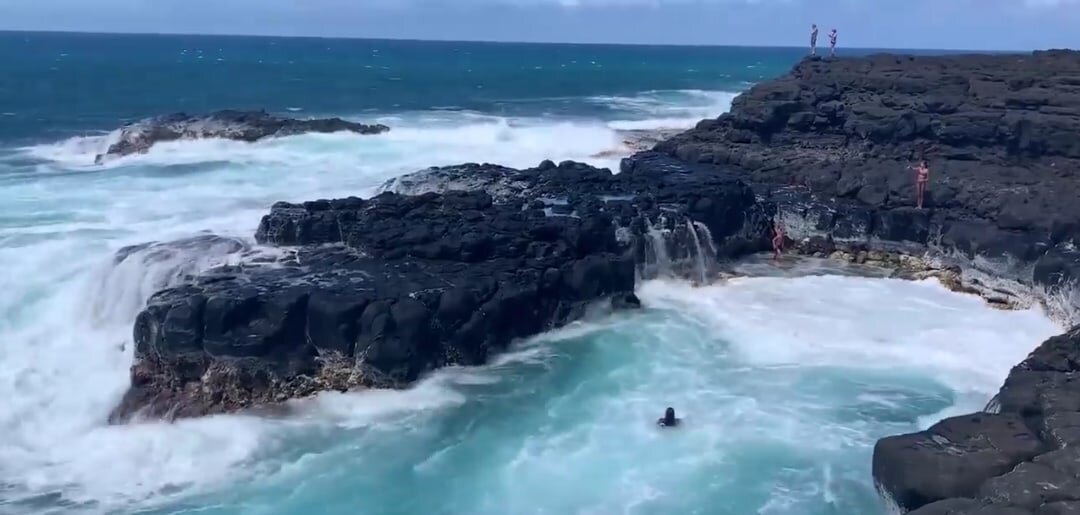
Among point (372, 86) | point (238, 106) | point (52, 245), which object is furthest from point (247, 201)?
point (372, 86)

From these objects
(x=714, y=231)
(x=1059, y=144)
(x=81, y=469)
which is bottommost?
(x=81, y=469)

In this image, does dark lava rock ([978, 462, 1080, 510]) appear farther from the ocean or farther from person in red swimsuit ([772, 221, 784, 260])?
person in red swimsuit ([772, 221, 784, 260])

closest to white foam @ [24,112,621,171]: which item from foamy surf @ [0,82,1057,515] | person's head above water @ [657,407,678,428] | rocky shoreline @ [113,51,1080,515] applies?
rocky shoreline @ [113,51,1080,515]

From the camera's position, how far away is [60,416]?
17.6 meters

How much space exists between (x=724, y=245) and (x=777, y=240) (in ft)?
5.90

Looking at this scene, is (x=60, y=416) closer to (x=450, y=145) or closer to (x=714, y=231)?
(x=714, y=231)

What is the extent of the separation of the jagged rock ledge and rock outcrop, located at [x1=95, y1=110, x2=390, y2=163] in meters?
19.2

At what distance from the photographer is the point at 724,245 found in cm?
2623

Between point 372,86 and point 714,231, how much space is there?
66916 mm

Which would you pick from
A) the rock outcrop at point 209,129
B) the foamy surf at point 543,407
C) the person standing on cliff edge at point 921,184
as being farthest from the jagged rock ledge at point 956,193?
the rock outcrop at point 209,129

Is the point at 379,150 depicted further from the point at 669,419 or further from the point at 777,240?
the point at 669,419

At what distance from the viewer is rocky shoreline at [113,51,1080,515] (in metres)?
14.0

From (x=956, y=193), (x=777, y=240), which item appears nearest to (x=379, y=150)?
(x=777, y=240)

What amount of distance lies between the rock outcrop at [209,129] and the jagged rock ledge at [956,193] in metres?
19.2
